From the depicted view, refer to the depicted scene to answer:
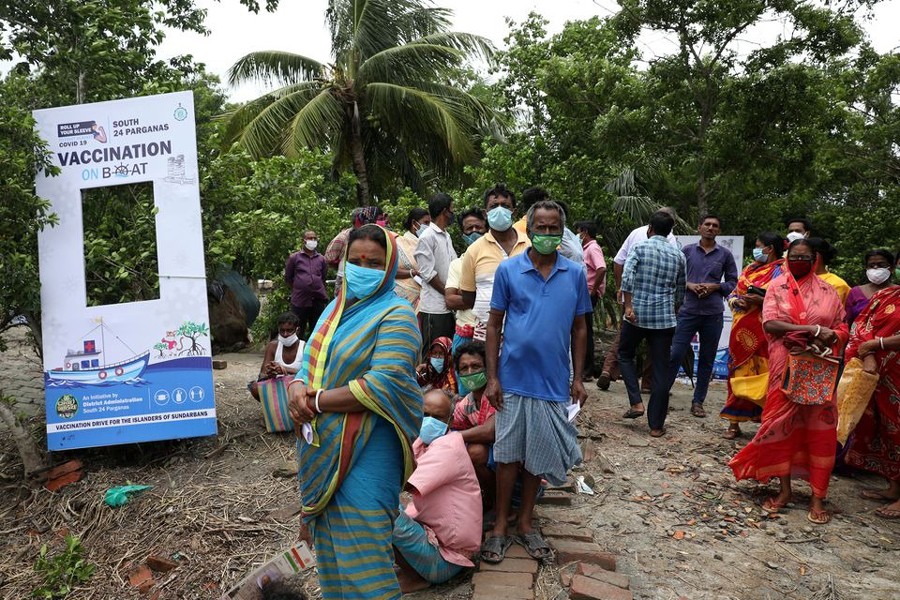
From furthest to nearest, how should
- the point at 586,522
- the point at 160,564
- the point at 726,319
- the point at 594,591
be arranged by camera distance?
1. the point at 726,319
2. the point at 160,564
3. the point at 586,522
4. the point at 594,591

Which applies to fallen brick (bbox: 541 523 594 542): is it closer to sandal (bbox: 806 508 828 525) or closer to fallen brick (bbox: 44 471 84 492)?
sandal (bbox: 806 508 828 525)

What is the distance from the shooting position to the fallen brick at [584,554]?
329cm

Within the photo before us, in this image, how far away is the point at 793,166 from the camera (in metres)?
8.53

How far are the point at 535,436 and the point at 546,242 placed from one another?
38.6 inches

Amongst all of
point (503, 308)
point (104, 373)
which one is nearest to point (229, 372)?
point (104, 373)

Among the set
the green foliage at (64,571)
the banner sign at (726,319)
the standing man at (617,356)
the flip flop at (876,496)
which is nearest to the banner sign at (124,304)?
the green foliage at (64,571)

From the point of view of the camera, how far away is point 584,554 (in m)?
3.33

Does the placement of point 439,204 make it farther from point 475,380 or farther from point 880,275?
point 880,275

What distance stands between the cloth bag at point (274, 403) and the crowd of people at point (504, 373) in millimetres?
84

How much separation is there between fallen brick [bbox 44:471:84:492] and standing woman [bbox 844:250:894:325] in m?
5.89

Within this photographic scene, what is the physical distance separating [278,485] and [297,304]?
11.2 ft

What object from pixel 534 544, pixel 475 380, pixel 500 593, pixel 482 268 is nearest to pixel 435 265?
pixel 482 268

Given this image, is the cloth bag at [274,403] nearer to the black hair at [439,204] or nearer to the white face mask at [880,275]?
the black hair at [439,204]

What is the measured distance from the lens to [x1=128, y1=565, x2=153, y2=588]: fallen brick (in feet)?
12.8
